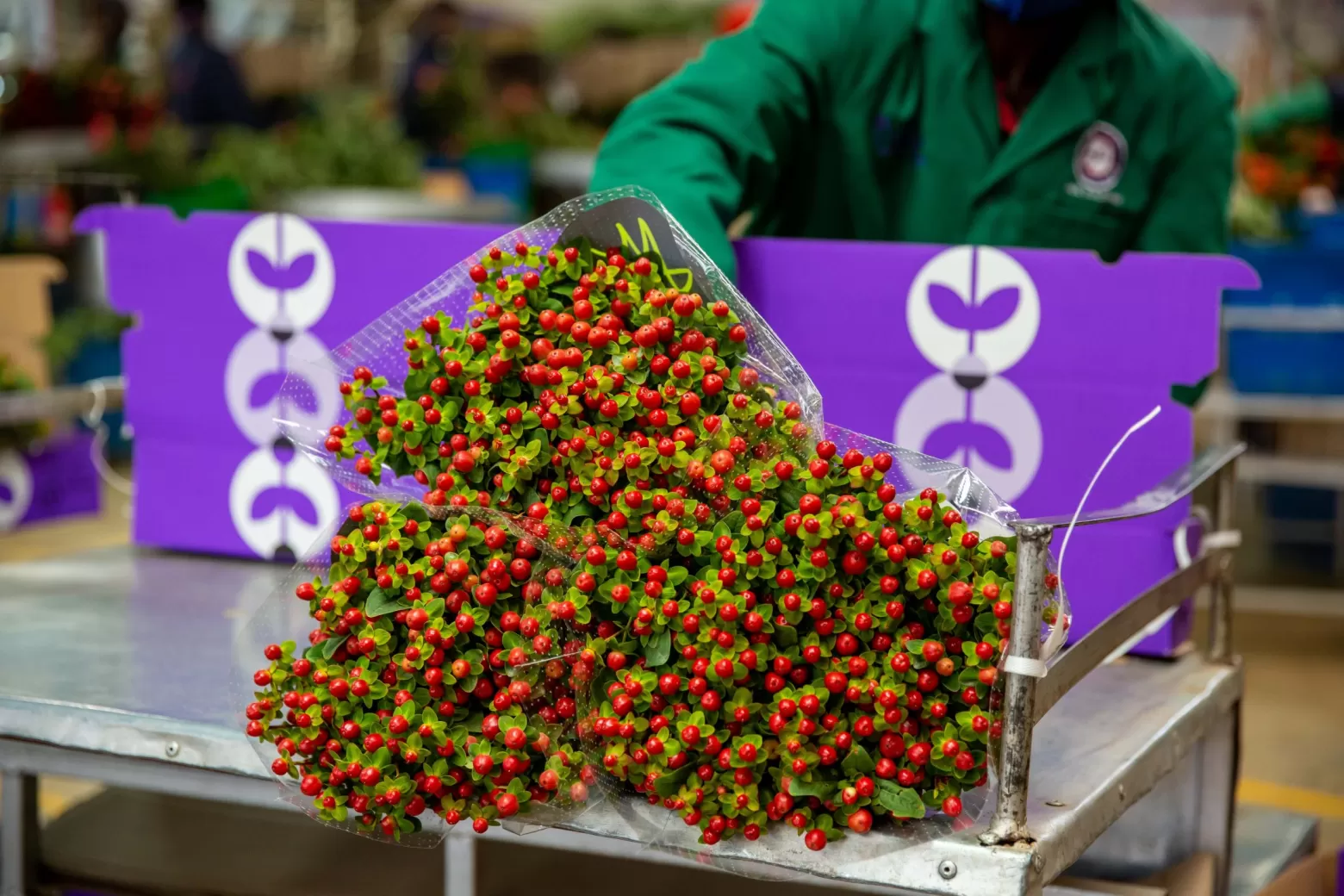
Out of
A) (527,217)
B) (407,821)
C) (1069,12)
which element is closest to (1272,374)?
(1069,12)

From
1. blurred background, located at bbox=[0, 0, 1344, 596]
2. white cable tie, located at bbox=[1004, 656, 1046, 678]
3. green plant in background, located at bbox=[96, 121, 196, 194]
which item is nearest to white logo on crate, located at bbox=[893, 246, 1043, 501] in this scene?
white cable tie, located at bbox=[1004, 656, 1046, 678]

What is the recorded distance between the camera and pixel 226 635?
1997mm

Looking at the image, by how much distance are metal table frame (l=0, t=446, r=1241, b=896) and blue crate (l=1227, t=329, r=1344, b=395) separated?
3013 millimetres

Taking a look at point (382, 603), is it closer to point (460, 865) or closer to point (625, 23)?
point (460, 865)

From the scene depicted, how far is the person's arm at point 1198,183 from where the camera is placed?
7.43 ft

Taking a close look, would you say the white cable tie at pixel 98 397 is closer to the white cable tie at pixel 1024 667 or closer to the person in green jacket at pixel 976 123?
the person in green jacket at pixel 976 123

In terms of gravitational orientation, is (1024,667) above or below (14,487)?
below

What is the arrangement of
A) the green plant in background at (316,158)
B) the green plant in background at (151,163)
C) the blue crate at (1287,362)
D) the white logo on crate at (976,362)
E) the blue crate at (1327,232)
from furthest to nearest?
the green plant in background at (316,158) < the green plant in background at (151,163) < the blue crate at (1327,232) < the blue crate at (1287,362) < the white logo on crate at (976,362)

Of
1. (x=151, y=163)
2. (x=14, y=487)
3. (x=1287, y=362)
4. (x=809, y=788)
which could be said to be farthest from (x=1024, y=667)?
(x=151, y=163)

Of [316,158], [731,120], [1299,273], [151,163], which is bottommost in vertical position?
[731,120]

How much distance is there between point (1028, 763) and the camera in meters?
1.26

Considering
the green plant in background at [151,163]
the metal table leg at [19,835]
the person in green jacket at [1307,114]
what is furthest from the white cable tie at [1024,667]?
the green plant in background at [151,163]

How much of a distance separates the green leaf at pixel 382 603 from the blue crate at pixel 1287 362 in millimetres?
4013

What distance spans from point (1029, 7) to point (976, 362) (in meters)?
0.50
